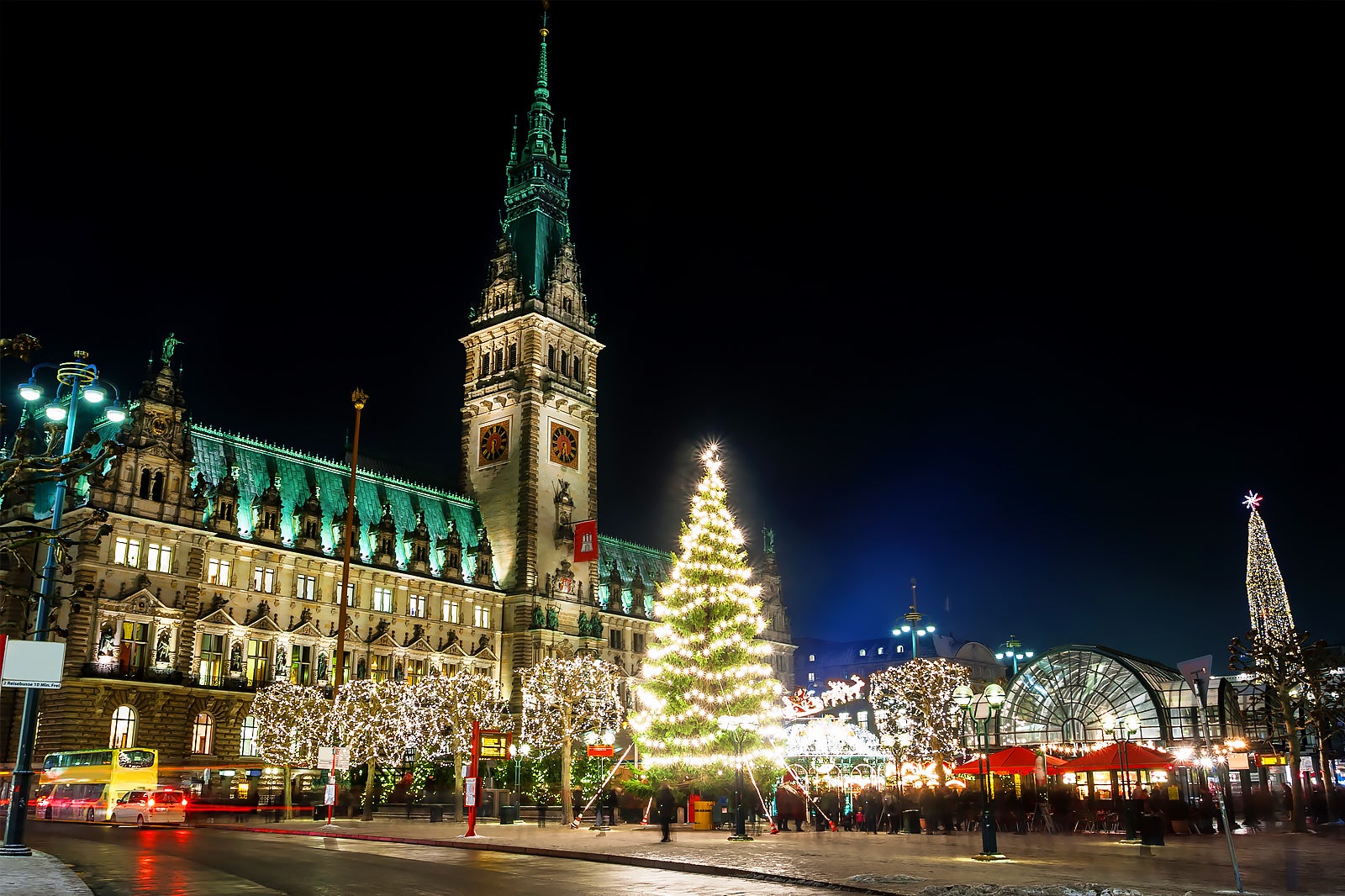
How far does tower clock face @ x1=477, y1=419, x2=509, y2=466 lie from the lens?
94.1 metres

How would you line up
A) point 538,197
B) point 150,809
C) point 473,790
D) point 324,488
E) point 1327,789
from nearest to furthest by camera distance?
point 473,790, point 150,809, point 1327,789, point 324,488, point 538,197

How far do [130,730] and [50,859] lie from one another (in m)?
43.5

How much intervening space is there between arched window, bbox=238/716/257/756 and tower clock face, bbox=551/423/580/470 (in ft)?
113

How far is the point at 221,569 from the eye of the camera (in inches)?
2788

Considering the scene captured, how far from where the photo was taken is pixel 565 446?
9562 cm

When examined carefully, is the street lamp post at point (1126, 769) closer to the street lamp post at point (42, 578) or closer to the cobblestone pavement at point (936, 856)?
the cobblestone pavement at point (936, 856)

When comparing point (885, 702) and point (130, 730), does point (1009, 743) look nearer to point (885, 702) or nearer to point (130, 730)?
point (885, 702)

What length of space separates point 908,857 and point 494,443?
2758 inches

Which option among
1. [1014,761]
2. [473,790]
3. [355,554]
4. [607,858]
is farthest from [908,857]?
[355,554]

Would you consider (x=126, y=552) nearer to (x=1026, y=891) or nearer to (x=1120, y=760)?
(x=1120, y=760)

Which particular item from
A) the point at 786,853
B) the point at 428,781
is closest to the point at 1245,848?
the point at 786,853

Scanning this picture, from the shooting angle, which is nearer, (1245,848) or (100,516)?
(100,516)

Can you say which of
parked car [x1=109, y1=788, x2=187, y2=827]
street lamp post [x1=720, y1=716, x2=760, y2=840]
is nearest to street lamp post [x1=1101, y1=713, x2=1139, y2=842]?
street lamp post [x1=720, y1=716, x2=760, y2=840]

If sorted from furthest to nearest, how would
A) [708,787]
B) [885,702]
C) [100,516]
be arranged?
[885,702] < [708,787] < [100,516]
